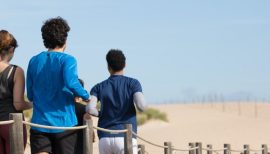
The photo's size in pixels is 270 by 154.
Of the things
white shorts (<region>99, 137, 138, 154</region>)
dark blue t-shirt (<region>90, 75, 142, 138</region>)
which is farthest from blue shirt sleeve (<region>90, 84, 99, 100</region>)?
white shorts (<region>99, 137, 138, 154</region>)

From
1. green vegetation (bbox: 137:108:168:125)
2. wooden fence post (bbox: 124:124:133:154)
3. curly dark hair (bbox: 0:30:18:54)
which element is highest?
curly dark hair (bbox: 0:30:18:54)

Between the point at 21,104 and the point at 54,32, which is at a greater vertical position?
the point at 54,32

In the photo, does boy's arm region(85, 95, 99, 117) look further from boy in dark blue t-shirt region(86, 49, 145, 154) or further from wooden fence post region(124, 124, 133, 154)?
wooden fence post region(124, 124, 133, 154)

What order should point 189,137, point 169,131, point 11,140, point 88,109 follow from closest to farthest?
point 11,140 < point 88,109 < point 189,137 < point 169,131

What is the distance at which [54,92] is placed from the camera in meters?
7.53

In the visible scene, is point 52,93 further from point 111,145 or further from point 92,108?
point 111,145

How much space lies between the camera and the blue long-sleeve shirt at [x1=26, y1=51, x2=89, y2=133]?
7.50 meters

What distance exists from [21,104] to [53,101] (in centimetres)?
28

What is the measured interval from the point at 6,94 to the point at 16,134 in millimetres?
399

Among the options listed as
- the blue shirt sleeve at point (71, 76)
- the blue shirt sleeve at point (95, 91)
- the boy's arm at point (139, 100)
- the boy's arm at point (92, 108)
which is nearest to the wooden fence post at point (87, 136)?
the boy's arm at point (92, 108)

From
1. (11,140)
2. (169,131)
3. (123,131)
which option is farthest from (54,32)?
(169,131)

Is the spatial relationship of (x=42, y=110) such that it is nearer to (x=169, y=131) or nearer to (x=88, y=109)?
(x=88, y=109)

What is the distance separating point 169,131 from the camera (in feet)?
157

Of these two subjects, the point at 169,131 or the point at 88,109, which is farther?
the point at 169,131
